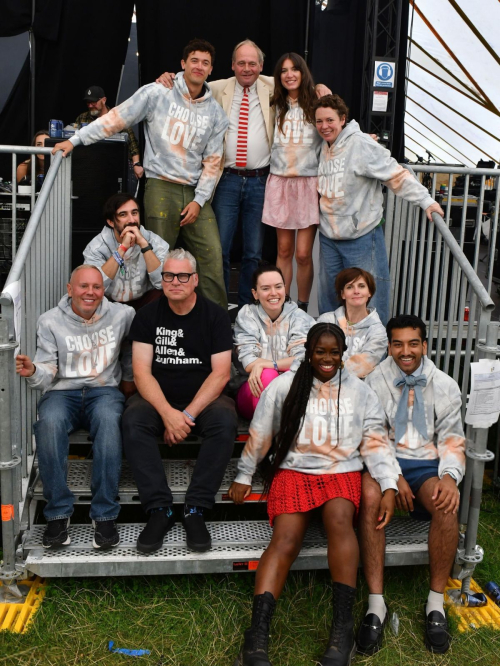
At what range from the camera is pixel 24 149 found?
3.74 m

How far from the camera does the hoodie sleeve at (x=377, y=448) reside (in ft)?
9.59

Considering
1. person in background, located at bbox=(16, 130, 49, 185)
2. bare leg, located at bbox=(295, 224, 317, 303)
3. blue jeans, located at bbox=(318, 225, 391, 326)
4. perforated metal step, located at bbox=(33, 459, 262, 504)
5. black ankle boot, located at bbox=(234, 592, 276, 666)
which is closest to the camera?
black ankle boot, located at bbox=(234, 592, 276, 666)

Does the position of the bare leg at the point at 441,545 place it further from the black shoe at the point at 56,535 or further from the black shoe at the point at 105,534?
the black shoe at the point at 56,535

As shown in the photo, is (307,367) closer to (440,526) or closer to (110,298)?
(440,526)

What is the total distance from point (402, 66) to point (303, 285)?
3.43 meters

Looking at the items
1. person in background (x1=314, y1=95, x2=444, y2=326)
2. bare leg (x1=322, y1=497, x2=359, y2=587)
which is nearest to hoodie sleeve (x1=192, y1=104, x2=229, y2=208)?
person in background (x1=314, y1=95, x2=444, y2=326)

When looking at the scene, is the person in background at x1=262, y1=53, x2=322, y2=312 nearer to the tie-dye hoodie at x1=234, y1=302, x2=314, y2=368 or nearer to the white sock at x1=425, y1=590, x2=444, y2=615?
the tie-dye hoodie at x1=234, y1=302, x2=314, y2=368

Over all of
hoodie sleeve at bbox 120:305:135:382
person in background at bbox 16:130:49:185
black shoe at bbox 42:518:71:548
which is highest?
person in background at bbox 16:130:49:185

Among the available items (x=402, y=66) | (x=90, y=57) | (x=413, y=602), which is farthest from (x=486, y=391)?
(x=90, y=57)

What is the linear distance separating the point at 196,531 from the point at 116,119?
2222mm

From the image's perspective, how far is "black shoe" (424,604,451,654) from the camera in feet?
8.93

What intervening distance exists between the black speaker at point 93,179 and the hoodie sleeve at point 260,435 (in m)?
2.13

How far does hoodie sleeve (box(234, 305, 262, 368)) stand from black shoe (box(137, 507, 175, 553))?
2.75ft

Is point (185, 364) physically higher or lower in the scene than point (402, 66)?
lower
